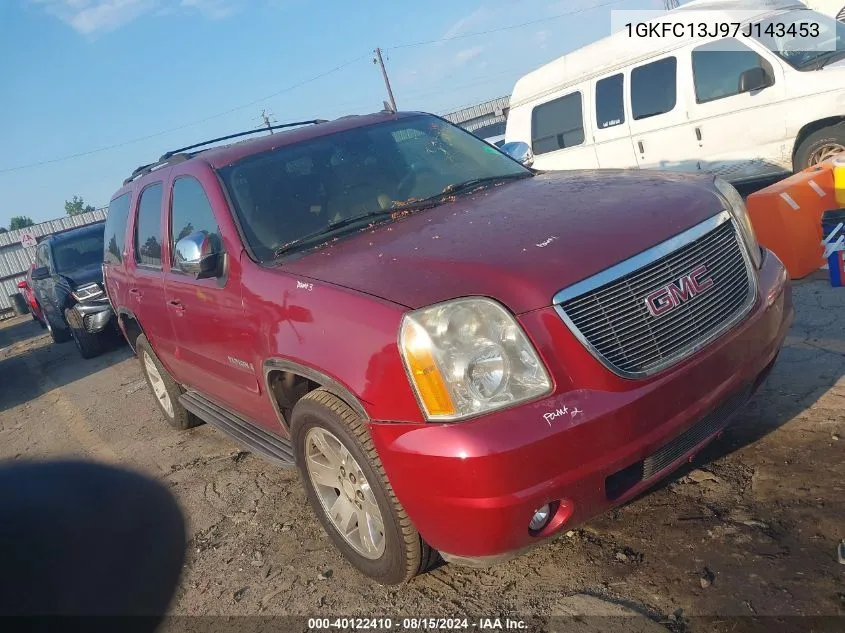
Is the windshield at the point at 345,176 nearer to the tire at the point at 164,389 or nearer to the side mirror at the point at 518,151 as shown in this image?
the side mirror at the point at 518,151

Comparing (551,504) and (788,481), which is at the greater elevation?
(551,504)

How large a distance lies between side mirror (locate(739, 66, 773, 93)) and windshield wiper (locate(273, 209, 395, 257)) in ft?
18.1

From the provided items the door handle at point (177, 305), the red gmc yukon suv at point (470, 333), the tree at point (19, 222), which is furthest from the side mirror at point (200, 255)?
the tree at point (19, 222)

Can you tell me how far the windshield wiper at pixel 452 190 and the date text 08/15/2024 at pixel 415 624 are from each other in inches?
74.0

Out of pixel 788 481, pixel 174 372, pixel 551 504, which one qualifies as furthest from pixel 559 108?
pixel 551 504

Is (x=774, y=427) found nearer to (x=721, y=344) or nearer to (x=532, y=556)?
(x=721, y=344)

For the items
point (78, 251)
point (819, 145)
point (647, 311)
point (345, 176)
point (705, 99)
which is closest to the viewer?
point (647, 311)

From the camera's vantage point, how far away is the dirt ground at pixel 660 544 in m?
2.36

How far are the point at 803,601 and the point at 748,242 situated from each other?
146 centimetres

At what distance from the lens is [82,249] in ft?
35.0

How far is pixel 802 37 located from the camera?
23.9ft

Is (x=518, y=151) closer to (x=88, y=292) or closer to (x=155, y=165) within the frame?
(x=155, y=165)

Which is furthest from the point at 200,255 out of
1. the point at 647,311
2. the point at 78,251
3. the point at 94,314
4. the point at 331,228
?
the point at 78,251

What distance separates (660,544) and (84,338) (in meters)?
9.16
